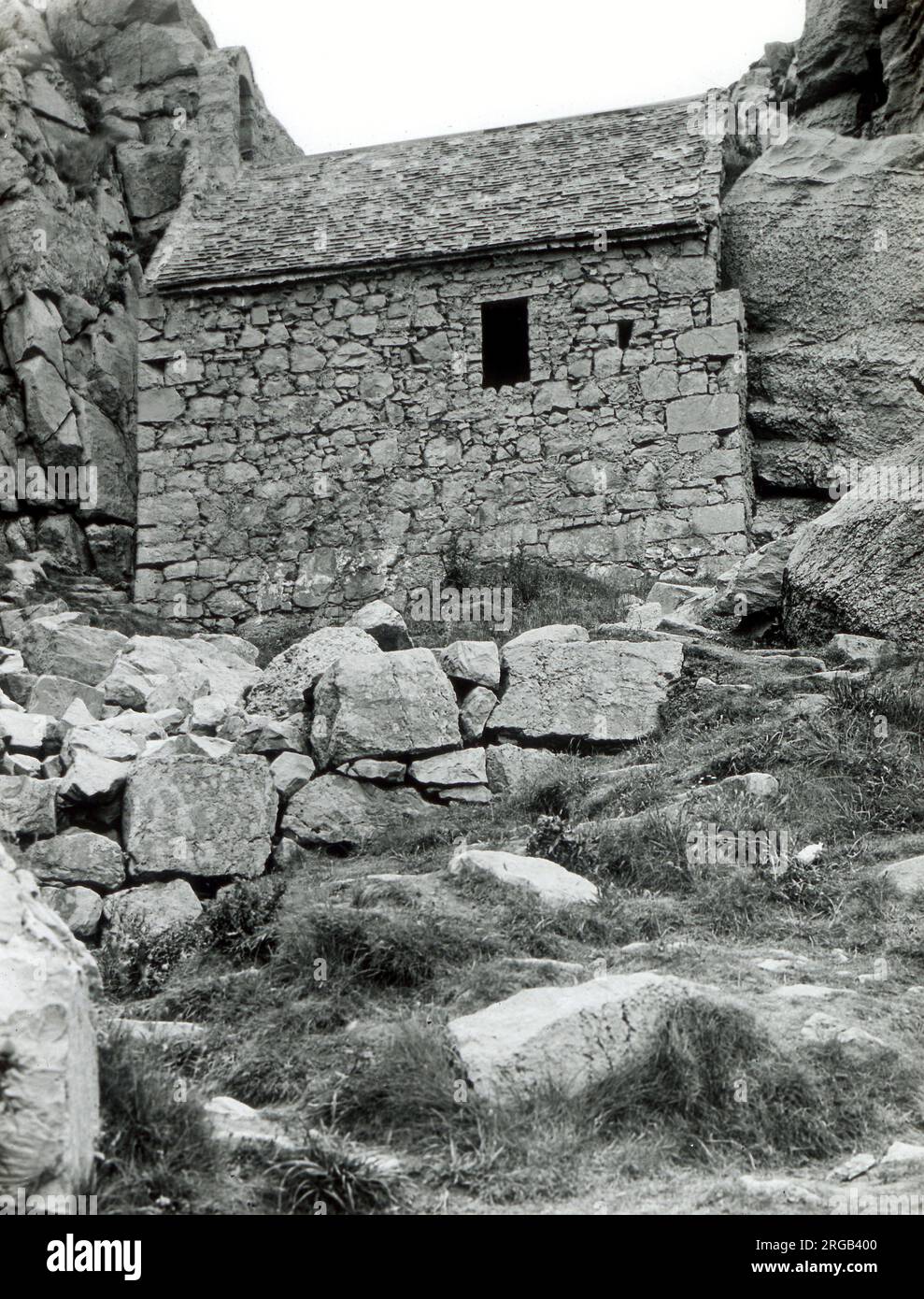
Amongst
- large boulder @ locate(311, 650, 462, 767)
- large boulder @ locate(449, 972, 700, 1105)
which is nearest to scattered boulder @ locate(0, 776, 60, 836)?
large boulder @ locate(311, 650, 462, 767)

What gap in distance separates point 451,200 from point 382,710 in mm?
9703

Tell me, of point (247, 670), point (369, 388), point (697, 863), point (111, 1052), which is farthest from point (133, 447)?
point (111, 1052)

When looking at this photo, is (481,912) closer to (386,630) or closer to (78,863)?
(78,863)

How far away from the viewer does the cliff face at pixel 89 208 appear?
1652 centimetres

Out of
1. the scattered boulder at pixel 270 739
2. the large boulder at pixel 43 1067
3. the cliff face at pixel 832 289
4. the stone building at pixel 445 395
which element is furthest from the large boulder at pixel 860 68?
the large boulder at pixel 43 1067

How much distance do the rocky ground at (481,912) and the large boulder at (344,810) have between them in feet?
0.07

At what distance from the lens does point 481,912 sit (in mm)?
6777

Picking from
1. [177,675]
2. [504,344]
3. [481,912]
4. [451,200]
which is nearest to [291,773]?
[177,675]

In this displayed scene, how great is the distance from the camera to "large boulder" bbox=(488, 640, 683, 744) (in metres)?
9.70

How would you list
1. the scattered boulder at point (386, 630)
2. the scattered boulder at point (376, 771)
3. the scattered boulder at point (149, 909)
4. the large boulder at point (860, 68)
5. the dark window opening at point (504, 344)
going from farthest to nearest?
1. the large boulder at point (860, 68)
2. the dark window opening at point (504, 344)
3. the scattered boulder at point (386, 630)
4. the scattered boulder at point (376, 771)
5. the scattered boulder at point (149, 909)

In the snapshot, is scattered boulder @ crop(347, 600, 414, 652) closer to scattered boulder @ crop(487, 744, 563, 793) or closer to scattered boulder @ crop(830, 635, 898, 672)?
scattered boulder @ crop(487, 744, 563, 793)

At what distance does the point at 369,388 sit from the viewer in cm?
1590

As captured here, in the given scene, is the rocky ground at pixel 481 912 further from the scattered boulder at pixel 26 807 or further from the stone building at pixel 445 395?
the stone building at pixel 445 395

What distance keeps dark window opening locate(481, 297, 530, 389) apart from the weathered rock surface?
32.2 ft
